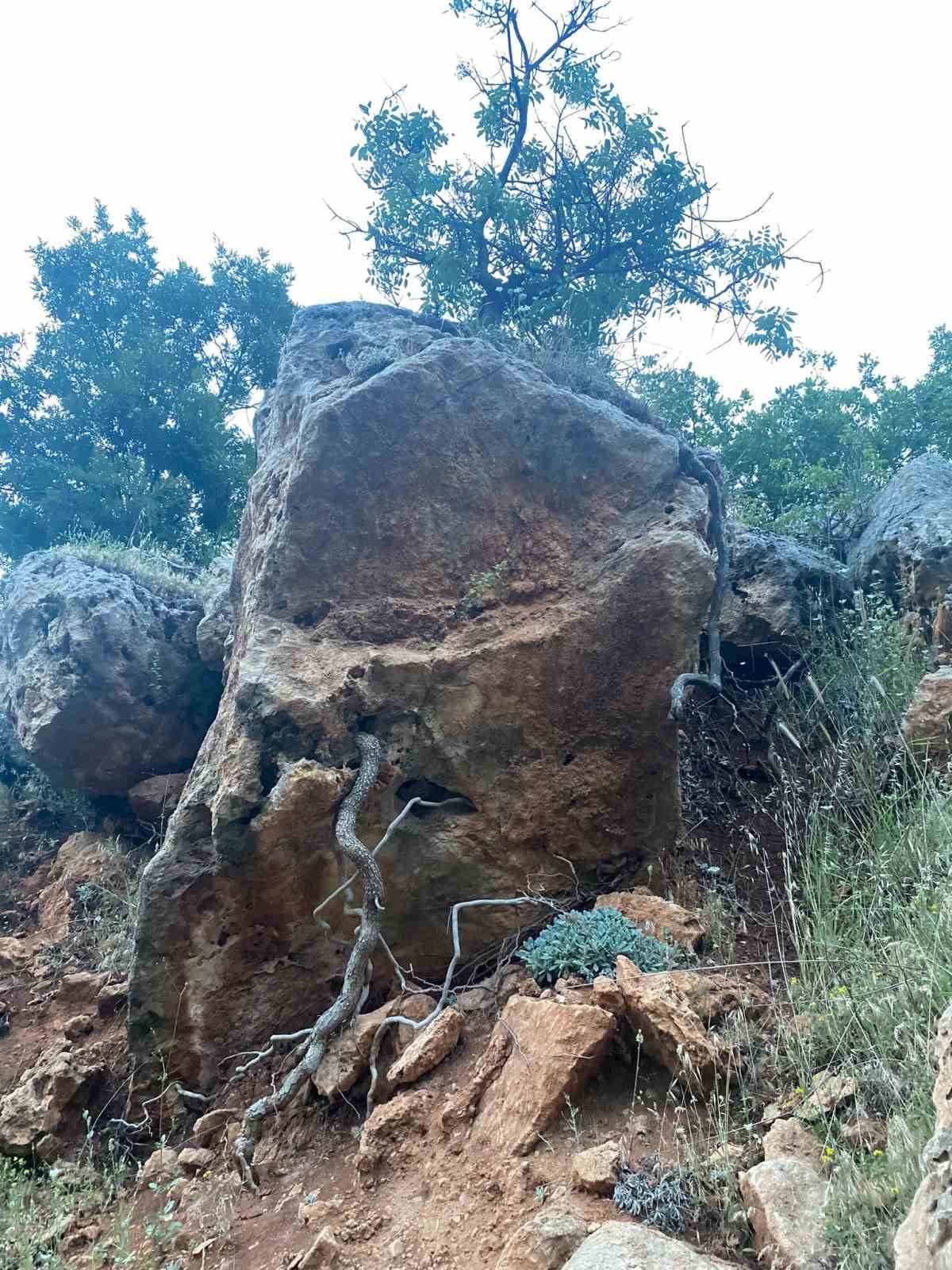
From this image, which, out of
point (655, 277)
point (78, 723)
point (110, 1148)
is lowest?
point (110, 1148)

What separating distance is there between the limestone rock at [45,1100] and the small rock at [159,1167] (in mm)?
522

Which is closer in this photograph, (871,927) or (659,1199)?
(659,1199)

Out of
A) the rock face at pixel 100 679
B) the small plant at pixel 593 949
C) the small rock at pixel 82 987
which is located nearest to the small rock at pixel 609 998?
the small plant at pixel 593 949

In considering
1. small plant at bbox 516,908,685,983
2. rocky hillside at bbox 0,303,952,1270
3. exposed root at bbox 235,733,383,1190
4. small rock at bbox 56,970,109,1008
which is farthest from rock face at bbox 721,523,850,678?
small rock at bbox 56,970,109,1008

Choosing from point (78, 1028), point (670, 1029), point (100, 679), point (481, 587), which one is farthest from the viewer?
point (100, 679)

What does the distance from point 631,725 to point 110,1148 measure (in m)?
3.11

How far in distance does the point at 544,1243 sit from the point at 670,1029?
2.48ft

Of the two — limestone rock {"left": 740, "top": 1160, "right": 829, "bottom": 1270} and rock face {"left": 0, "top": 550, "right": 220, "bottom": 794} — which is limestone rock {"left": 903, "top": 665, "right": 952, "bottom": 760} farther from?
rock face {"left": 0, "top": 550, "right": 220, "bottom": 794}

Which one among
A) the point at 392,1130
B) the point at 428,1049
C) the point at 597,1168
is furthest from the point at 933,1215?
the point at 428,1049

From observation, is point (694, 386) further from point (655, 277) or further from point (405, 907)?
point (405, 907)

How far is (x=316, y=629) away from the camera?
4016 millimetres

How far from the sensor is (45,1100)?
11.2ft

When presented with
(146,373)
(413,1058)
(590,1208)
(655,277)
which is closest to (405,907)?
(413,1058)

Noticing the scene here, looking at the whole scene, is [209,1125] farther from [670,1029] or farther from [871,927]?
[871,927]
